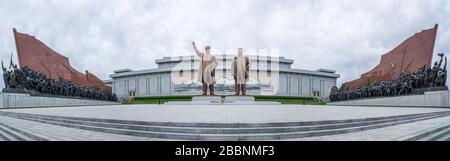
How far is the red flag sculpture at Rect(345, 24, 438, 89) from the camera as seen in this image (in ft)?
81.7

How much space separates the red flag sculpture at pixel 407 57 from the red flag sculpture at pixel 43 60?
32.3m

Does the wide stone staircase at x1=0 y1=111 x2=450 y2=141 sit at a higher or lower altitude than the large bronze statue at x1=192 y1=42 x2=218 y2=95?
lower

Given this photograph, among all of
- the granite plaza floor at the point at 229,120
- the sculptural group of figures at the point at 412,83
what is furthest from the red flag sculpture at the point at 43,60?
the sculptural group of figures at the point at 412,83

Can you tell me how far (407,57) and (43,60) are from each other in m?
38.1

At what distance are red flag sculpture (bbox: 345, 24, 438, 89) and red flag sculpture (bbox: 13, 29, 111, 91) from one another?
32.3 m

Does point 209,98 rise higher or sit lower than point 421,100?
lower

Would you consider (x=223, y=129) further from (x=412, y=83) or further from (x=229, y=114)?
(x=412, y=83)

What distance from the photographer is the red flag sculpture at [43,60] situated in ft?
86.7

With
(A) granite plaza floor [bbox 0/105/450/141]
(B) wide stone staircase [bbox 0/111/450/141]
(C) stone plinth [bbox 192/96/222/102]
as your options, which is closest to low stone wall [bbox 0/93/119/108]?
(A) granite plaza floor [bbox 0/105/450/141]

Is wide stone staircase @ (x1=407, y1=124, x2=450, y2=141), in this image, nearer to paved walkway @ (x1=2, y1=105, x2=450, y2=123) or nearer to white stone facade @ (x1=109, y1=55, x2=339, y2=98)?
paved walkway @ (x1=2, y1=105, x2=450, y2=123)

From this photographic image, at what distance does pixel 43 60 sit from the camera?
3095 centimetres

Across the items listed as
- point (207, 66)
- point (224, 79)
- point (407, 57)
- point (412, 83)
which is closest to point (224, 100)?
point (207, 66)
